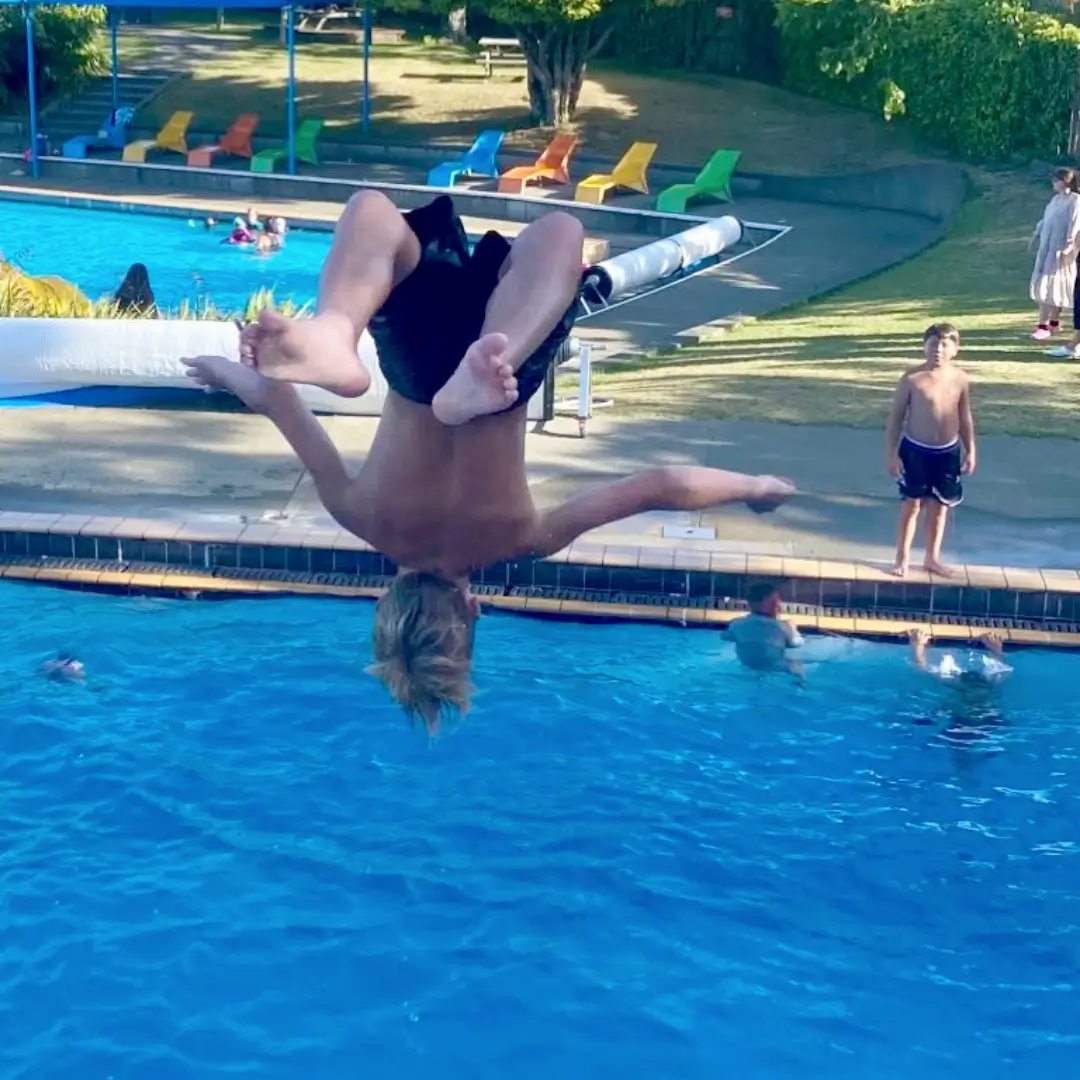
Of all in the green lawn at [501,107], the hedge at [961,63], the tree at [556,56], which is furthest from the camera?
the tree at [556,56]

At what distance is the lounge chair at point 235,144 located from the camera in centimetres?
2590

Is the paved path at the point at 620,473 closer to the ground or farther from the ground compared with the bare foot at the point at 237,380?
closer to the ground

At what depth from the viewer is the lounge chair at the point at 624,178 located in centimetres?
2330

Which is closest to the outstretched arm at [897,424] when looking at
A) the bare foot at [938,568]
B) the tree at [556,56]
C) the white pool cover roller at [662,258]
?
the bare foot at [938,568]

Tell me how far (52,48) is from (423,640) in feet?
91.3

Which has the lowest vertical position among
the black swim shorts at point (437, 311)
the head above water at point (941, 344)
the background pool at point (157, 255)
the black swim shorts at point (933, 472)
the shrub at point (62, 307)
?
the background pool at point (157, 255)

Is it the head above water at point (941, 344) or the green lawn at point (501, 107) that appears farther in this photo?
the green lawn at point (501, 107)

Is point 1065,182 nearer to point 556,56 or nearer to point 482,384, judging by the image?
point 482,384

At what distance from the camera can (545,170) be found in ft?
80.1

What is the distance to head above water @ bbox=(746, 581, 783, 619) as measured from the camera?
27.2 feet

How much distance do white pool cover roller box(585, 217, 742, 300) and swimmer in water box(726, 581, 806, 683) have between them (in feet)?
23.7

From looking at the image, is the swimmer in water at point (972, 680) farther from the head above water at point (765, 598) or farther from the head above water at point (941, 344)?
the head above water at point (941, 344)

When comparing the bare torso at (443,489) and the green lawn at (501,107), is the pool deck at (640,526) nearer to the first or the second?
the bare torso at (443,489)

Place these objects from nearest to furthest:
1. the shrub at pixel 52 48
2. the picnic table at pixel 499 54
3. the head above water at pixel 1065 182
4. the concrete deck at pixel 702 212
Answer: the head above water at pixel 1065 182
the concrete deck at pixel 702 212
the shrub at pixel 52 48
the picnic table at pixel 499 54
